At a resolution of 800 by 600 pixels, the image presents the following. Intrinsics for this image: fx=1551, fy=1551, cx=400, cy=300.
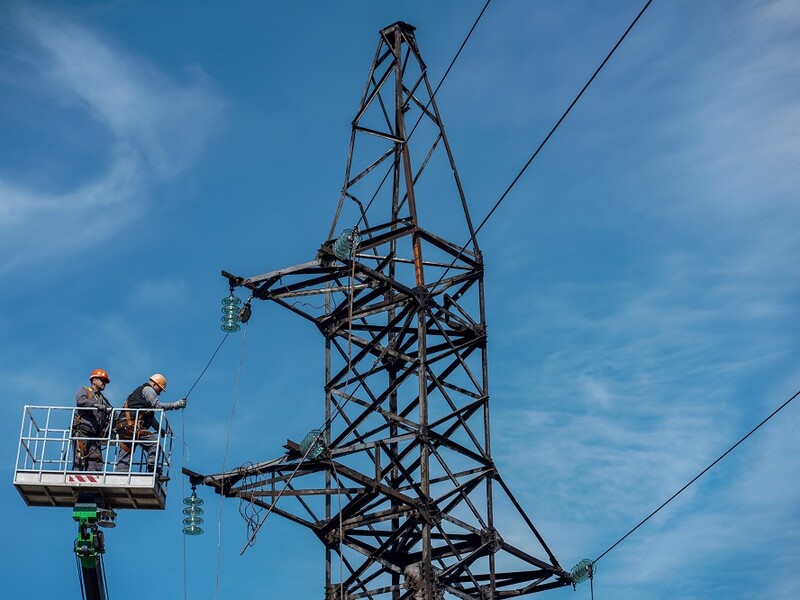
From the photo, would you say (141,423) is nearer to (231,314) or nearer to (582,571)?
(231,314)

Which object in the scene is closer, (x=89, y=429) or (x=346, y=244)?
(x=89, y=429)

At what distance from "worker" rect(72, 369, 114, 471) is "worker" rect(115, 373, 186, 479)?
38 cm

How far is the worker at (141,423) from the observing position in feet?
114

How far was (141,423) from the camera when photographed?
35438mm

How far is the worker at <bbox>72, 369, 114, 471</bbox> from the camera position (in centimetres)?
3475

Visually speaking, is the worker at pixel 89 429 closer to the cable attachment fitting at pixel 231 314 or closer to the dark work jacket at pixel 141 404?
the dark work jacket at pixel 141 404

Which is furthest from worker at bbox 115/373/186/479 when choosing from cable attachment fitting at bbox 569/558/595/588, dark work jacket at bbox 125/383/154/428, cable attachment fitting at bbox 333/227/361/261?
cable attachment fitting at bbox 569/558/595/588

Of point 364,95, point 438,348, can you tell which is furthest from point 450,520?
point 364,95

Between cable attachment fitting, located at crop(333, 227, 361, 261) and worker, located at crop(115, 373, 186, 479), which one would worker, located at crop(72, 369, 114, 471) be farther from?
cable attachment fitting, located at crop(333, 227, 361, 261)

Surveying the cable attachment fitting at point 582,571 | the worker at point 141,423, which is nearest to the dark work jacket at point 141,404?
the worker at point 141,423

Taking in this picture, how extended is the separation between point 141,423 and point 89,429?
3.88 ft

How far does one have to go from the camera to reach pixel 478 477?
3838 cm

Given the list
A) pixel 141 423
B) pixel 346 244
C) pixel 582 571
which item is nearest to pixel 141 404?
pixel 141 423

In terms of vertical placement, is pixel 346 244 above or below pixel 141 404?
above
